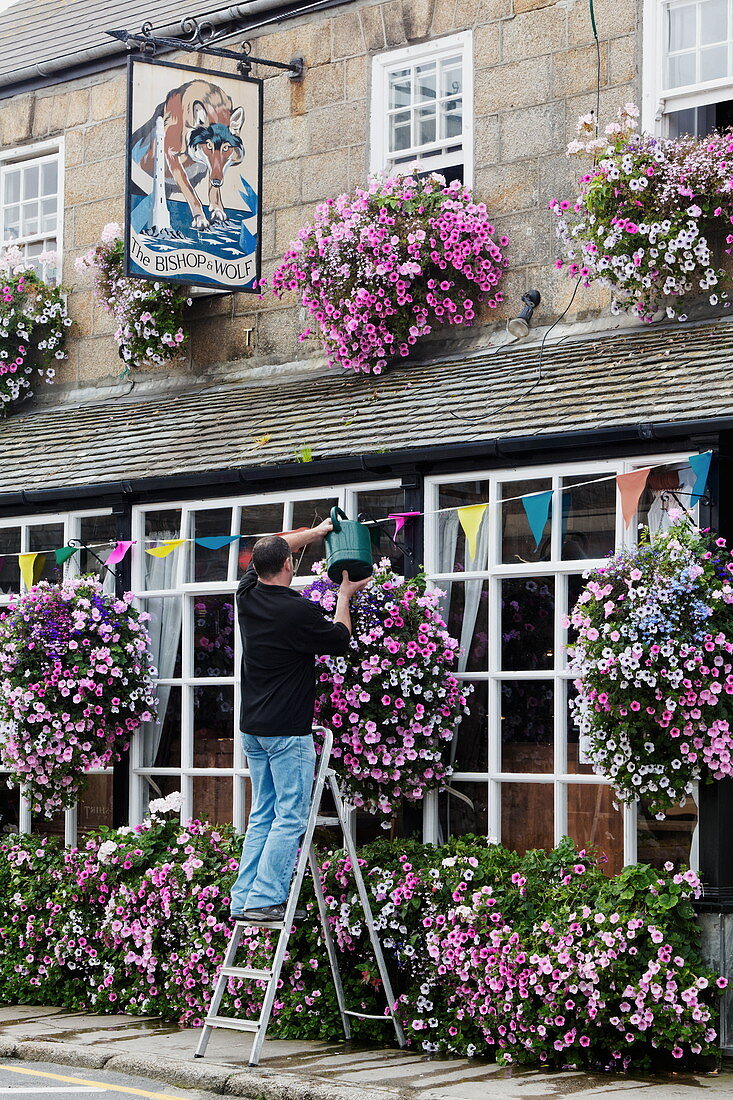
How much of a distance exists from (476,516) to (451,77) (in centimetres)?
399

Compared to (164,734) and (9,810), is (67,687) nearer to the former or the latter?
(164,734)

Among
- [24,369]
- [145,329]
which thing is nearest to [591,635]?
[145,329]

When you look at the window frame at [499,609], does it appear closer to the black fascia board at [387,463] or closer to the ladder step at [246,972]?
the black fascia board at [387,463]

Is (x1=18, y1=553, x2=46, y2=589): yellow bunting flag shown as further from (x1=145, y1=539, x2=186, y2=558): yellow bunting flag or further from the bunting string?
(x1=145, y1=539, x2=186, y2=558): yellow bunting flag

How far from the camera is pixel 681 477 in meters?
8.33

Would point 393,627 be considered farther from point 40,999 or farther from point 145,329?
point 145,329

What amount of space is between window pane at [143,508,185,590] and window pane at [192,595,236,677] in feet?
1.02

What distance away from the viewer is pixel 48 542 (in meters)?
10.9

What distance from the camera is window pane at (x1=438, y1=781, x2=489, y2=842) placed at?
29.3 ft

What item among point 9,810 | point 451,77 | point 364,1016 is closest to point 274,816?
point 364,1016

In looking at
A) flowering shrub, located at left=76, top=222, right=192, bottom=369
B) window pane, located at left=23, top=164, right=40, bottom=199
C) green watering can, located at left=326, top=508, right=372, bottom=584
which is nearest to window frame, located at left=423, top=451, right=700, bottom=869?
green watering can, located at left=326, top=508, right=372, bottom=584

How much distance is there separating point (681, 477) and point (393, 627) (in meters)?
1.65

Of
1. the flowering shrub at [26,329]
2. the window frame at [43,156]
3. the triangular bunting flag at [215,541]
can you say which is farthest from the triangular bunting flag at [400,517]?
the window frame at [43,156]

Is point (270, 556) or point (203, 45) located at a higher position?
point (203, 45)
